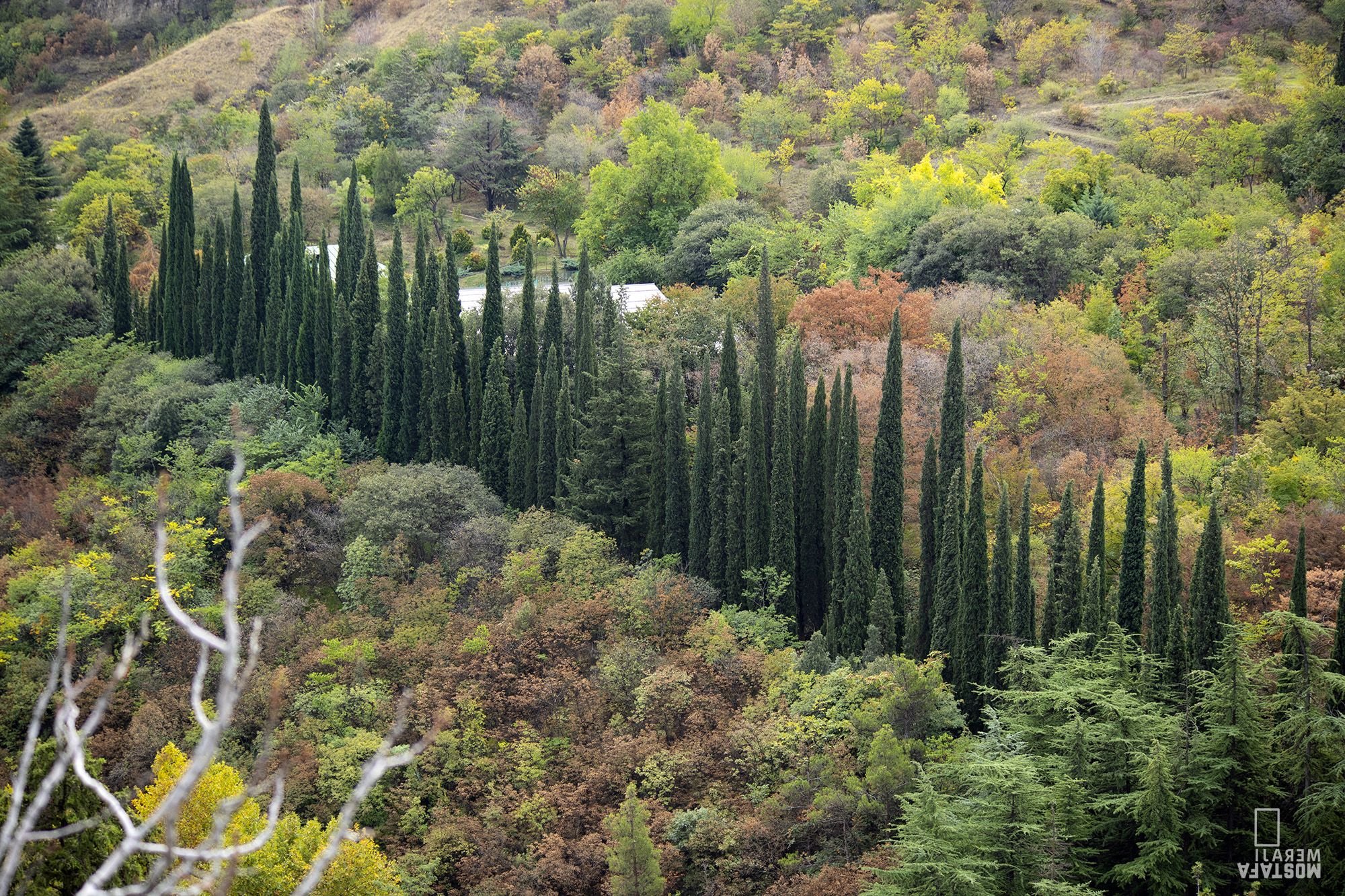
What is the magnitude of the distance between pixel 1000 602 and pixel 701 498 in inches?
424

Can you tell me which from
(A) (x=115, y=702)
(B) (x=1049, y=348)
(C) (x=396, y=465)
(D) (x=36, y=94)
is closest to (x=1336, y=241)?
(B) (x=1049, y=348)

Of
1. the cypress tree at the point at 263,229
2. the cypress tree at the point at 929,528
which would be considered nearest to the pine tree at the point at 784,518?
the cypress tree at the point at 929,528

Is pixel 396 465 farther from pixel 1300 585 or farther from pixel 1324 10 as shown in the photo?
pixel 1324 10

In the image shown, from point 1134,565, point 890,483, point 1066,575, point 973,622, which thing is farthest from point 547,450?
point 1134,565

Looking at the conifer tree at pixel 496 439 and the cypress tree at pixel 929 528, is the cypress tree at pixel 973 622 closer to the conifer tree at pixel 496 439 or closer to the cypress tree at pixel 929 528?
the cypress tree at pixel 929 528

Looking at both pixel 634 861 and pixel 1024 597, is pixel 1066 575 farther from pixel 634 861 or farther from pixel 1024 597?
pixel 634 861

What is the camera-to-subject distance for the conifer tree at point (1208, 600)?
103ft

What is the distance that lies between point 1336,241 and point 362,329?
118ft

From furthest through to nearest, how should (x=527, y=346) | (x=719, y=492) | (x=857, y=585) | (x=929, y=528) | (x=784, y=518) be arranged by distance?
(x=527, y=346), (x=719, y=492), (x=784, y=518), (x=929, y=528), (x=857, y=585)

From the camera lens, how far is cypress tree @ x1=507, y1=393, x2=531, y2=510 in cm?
Result: 4856

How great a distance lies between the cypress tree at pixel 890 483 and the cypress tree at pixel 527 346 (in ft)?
49.7

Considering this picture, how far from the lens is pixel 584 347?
48.4 m

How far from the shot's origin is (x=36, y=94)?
10850cm

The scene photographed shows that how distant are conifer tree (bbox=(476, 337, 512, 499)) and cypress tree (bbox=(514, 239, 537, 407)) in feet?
3.40
